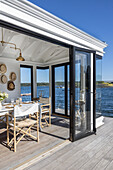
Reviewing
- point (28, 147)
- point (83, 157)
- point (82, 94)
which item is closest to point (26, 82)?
point (82, 94)

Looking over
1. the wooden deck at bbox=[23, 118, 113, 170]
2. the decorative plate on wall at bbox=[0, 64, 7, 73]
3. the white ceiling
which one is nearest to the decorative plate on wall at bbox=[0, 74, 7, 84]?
the decorative plate on wall at bbox=[0, 64, 7, 73]

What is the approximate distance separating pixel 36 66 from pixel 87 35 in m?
3.26

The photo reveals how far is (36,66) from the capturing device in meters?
5.80

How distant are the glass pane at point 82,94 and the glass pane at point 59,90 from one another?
201 cm

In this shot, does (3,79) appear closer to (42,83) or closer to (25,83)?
(25,83)

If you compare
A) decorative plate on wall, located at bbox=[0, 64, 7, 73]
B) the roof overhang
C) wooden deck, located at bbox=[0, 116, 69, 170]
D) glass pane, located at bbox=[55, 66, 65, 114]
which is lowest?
wooden deck, located at bbox=[0, 116, 69, 170]

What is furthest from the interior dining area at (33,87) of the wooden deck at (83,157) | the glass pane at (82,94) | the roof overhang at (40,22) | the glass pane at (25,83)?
the roof overhang at (40,22)

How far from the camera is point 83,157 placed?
2.23 m

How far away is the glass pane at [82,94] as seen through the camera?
9.97 feet

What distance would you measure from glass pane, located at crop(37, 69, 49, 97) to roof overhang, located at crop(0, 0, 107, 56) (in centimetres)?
311

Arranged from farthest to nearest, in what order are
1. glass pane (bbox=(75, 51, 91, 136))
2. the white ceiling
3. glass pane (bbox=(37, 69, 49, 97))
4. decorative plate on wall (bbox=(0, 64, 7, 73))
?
glass pane (bbox=(37, 69, 49, 97))
decorative plate on wall (bbox=(0, 64, 7, 73))
the white ceiling
glass pane (bbox=(75, 51, 91, 136))

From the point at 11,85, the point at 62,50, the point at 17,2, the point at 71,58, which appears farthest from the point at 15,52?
the point at 17,2

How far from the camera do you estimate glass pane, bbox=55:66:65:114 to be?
5.34m

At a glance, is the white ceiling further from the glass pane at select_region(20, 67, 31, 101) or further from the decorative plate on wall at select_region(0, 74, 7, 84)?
the decorative plate on wall at select_region(0, 74, 7, 84)
